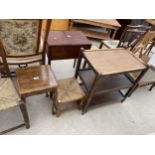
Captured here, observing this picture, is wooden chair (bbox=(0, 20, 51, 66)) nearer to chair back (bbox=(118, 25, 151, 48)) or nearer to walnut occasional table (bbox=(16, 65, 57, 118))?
walnut occasional table (bbox=(16, 65, 57, 118))

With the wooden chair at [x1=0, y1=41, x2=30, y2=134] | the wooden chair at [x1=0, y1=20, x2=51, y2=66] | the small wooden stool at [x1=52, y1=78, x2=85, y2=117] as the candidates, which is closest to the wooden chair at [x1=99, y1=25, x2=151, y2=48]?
the small wooden stool at [x1=52, y1=78, x2=85, y2=117]

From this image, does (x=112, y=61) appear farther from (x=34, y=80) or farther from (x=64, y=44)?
(x=34, y=80)

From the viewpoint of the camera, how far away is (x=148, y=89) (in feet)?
7.76

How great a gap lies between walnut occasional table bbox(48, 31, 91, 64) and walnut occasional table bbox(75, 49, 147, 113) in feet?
1.01

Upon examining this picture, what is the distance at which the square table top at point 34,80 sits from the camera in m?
1.35

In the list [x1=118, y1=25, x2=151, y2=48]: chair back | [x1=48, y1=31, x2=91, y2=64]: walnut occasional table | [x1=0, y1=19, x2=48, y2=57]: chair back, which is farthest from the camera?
[x1=118, y1=25, x2=151, y2=48]: chair back

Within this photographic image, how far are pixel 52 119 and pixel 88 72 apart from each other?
0.70 meters

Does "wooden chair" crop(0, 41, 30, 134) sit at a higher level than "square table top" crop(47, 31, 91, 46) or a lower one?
lower

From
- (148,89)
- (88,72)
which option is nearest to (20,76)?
(88,72)

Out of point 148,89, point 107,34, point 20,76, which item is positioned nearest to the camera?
point 20,76

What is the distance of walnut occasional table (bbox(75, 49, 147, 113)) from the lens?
1.42 meters

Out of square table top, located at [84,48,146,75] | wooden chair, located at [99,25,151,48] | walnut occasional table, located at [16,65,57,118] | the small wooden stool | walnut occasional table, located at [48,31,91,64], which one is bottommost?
the small wooden stool

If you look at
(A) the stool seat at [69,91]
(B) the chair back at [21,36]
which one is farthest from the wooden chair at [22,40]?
(A) the stool seat at [69,91]
